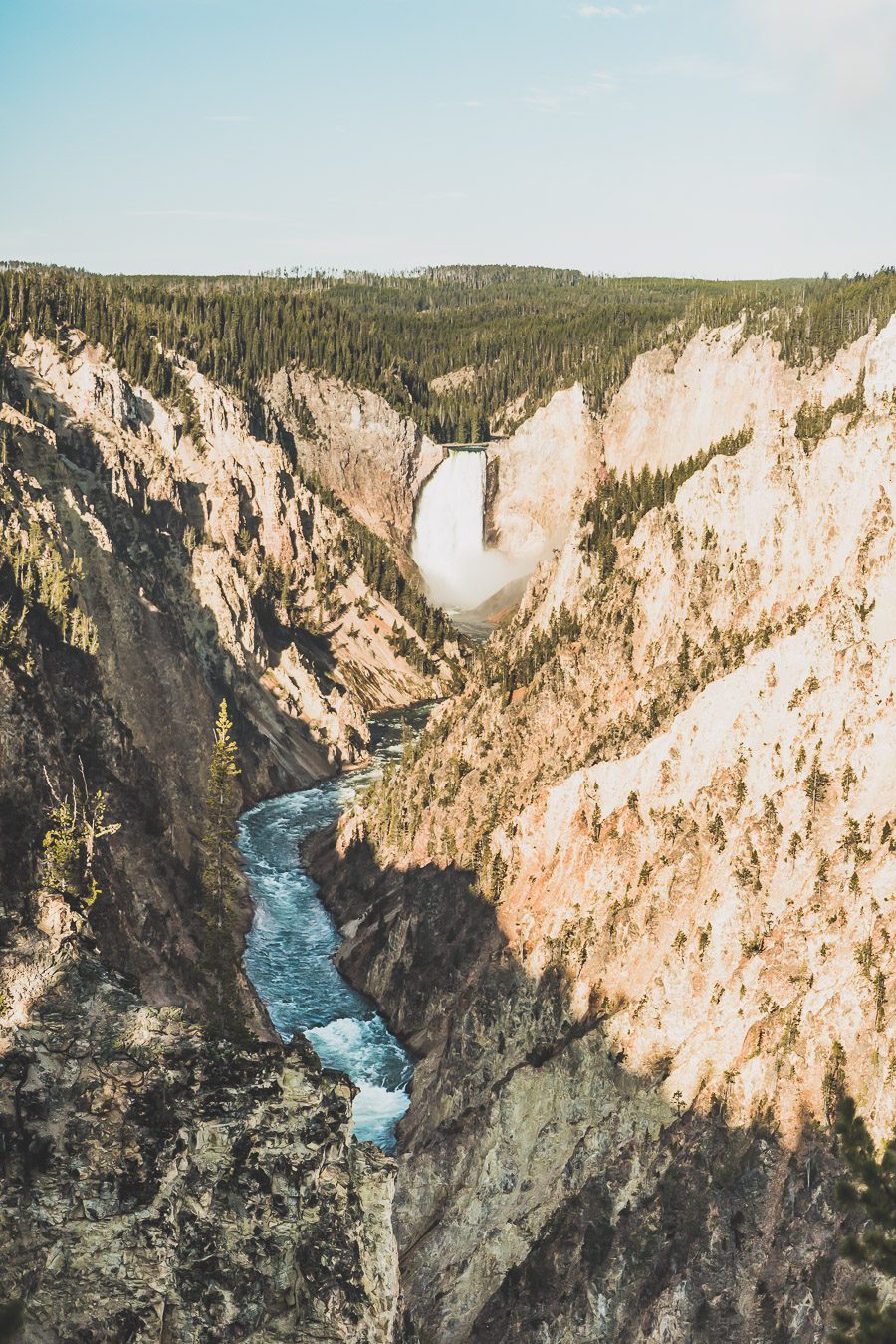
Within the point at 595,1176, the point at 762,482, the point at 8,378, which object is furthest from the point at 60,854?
the point at 8,378

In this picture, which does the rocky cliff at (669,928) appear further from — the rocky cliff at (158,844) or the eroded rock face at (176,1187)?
the eroded rock face at (176,1187)

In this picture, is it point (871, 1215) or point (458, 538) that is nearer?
point (871, 1215)

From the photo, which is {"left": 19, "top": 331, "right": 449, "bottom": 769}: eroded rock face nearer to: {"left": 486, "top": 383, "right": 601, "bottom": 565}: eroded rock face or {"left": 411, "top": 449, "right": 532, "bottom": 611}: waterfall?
{"left": 411, "top": 449, "right": 532, "bottom": 611}: waterfall

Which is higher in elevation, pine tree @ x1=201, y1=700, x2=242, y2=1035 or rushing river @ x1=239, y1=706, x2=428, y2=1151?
pine tree @ x1=201, y1=700, x2=242, y2=1035

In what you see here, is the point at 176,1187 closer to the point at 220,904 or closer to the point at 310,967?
the point at 220,904

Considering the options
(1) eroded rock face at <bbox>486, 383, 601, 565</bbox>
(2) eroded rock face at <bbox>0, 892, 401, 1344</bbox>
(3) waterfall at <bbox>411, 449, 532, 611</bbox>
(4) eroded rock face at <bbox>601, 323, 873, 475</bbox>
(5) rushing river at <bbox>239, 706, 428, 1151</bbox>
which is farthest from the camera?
(1) eroded rock face at <bbox>486, 383, 601, 565</bbox>

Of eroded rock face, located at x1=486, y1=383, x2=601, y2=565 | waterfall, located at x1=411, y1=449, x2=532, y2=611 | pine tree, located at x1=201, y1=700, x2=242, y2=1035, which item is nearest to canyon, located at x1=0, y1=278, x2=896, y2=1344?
pine tree, located at x1=201, y1=700, x2=242, y2=1035

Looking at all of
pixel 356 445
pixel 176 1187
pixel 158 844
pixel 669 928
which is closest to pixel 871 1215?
pixel 176 1187
